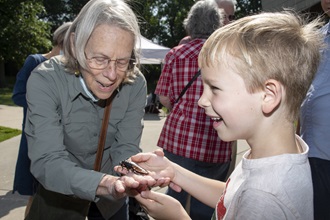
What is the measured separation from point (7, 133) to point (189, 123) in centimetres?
629

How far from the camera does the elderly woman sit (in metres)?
2.16

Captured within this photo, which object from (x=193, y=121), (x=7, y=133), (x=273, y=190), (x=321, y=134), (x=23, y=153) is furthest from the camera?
(x=7, y=133)

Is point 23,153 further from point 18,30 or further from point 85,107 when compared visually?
point 18,30

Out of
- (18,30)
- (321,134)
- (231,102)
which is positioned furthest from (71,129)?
(18,30)

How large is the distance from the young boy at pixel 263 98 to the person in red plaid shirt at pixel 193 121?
79.3 inches

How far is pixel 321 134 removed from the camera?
2484 millimetres

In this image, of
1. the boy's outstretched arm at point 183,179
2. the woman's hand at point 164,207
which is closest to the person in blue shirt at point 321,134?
the boy's outstretched arm at point 183,179

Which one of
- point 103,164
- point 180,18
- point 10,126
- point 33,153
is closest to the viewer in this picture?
point 33,153

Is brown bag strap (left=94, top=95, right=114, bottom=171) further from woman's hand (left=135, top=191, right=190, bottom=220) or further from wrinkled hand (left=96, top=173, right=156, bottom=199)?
woman's hand (left=135, top=191, right=190, bottom=220)

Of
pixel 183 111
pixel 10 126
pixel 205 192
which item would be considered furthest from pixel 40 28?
pixel 205 192

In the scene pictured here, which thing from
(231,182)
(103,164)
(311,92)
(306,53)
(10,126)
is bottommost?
(10,126)

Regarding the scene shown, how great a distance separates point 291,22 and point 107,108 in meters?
1.22

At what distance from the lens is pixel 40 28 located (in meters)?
26.6

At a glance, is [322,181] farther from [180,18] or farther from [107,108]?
[180,18]
